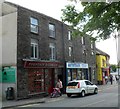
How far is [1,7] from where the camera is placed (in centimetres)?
2667

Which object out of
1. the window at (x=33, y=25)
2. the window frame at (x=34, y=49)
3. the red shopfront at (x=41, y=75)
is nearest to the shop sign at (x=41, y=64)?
the red shopfront at (x=41, y=75)

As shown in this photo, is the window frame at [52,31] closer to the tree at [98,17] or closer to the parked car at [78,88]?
the parked car at [78,88]

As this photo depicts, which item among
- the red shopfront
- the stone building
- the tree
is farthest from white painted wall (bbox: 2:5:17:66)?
the tree

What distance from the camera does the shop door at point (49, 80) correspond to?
95.1 ft

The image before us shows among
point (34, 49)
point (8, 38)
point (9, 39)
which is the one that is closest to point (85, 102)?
point (34, 49)

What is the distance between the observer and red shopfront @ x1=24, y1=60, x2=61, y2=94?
86.9 feet

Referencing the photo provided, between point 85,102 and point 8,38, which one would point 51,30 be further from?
point 85,102

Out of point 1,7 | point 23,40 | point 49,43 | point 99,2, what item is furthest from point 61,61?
point 99,2

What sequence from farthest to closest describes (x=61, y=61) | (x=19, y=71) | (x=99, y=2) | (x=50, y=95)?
1. (x=61, y=61)
2. (x=50, y=95)
3. (x=19, y=71)
4. (x=99, y=2)

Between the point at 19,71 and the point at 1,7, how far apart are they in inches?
264

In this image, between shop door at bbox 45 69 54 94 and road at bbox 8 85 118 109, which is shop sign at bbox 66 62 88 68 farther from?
road at bbox 8 85 118 109

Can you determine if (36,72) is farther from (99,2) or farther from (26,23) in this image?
(99,2)

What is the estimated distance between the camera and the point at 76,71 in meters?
36.6

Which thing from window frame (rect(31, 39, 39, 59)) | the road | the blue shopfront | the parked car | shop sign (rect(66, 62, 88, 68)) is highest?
window frame (rect(31, 39, 39, 59))
